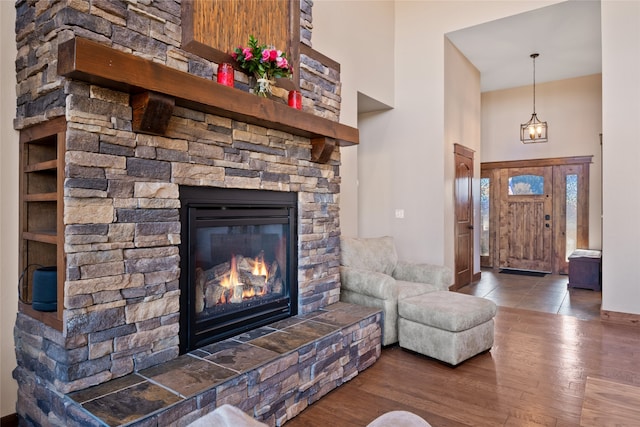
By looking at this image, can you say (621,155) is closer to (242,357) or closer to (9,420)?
(242,357)

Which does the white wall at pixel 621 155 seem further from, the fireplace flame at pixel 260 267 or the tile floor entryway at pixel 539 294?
the fireplace flame at pixel 260 267

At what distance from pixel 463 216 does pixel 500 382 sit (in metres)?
3.44

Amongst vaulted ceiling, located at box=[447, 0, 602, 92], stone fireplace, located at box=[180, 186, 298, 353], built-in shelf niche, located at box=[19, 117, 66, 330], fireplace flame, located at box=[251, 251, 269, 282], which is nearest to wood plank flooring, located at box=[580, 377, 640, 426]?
stone fireplace, located at box=[180, 186, 298, 353]

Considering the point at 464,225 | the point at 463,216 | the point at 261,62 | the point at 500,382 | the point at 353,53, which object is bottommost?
the point at 500,382

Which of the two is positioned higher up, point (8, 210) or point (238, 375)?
point (8, 210)

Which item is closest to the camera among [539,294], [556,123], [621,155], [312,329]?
[312,329]

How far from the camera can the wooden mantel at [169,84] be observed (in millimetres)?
1598

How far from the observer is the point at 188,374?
1937mm

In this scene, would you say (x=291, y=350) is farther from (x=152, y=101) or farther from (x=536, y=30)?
(x=536, y=30)

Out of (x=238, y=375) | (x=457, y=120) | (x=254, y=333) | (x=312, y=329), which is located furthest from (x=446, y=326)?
(x=457, y=120)

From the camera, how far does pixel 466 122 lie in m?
6.04

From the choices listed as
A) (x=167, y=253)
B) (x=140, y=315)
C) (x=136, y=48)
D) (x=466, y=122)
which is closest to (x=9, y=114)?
(x=136, y=48)

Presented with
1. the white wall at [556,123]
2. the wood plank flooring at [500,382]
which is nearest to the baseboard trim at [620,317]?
the wood plank flooring at [500,382]

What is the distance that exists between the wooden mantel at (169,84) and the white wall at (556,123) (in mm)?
6090
